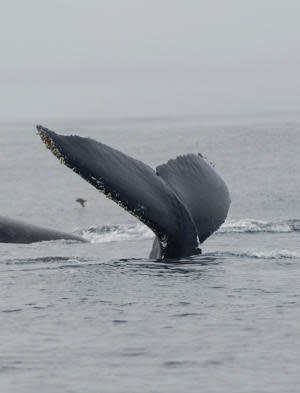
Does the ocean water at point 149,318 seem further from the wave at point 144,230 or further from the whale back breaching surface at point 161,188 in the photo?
the wave at point 144,230

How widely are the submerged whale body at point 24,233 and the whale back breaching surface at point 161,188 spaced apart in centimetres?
638

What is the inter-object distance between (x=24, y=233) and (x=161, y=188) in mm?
8126

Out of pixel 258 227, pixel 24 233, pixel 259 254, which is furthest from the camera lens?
pixel 258 227

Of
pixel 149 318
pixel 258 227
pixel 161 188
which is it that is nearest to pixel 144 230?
pixel 258 227

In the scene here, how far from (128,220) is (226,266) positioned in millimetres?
16823

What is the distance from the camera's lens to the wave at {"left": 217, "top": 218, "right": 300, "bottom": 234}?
78.7ft

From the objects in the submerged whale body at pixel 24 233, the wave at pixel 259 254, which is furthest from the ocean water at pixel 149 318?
the submerged whale body at pixel 24 233

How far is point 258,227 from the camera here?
2477 centimetres

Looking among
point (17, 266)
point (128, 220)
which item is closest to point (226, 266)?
point (17, 266)

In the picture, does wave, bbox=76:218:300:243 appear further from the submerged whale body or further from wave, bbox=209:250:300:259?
wave, bbox=209:250:300:259

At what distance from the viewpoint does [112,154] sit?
13.8 meters

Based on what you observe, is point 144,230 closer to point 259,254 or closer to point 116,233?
point 116,233

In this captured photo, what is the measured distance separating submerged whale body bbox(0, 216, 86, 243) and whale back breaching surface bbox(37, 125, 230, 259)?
6385mm

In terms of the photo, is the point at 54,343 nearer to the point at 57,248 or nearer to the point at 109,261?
the point at 109,261
